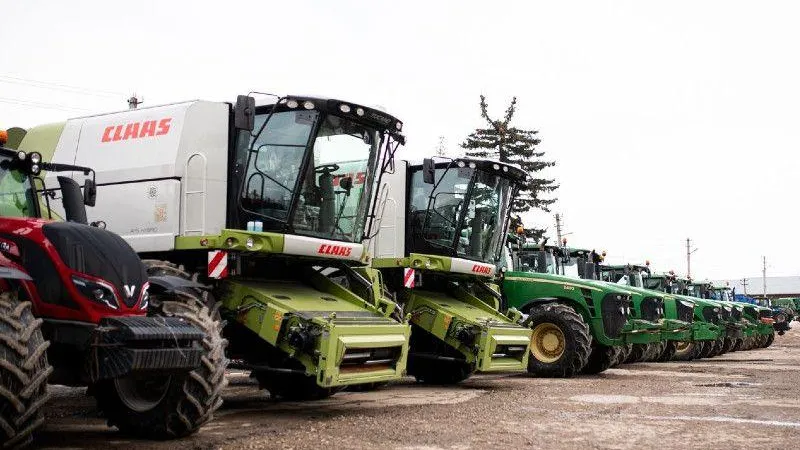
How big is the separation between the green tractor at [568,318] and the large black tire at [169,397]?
27.6ft

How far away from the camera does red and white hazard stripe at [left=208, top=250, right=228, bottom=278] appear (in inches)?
376

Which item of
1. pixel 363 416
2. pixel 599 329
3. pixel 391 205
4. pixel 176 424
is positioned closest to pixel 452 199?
pixel 391 205

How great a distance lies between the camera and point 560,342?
15.5 meters

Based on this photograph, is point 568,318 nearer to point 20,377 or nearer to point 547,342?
point 547,342

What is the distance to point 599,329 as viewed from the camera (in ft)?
52.4

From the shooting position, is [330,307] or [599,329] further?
[599,329]

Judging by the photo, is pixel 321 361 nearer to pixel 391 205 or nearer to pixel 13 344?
pixel 13 344

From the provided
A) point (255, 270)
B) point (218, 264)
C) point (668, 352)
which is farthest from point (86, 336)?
point (668, 352)

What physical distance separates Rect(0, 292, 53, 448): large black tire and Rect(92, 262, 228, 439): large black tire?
1.51 meters

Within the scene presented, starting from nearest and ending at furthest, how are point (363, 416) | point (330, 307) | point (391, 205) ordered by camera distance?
point (363, 416) < point (330, 307) < point (391, 205)

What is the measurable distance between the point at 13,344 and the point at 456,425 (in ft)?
15.0

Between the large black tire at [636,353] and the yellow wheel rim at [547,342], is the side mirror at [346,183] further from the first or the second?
the large black tire at [636,353]

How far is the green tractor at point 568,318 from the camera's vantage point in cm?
1523

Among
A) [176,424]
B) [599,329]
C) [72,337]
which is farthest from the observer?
[599,329]
